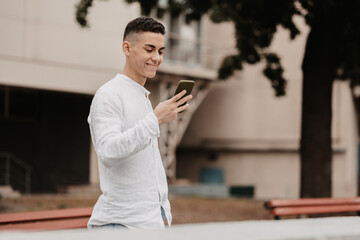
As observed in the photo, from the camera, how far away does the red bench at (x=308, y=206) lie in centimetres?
654

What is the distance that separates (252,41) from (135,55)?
27.1 ft

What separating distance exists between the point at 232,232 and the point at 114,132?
0.79 meters

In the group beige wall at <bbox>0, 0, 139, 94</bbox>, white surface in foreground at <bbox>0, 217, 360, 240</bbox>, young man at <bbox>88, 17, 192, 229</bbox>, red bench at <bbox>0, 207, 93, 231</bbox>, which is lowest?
red bench at <bbox>0, 207, 93, 231</bbox>

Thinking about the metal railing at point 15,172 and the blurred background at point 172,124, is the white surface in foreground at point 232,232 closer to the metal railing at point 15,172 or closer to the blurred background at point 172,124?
the blurred background at point 172,124

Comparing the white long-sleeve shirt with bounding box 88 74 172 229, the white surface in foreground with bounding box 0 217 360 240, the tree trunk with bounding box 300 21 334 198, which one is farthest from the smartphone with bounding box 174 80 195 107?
the tree trunk with bounding box 300 21 334 198

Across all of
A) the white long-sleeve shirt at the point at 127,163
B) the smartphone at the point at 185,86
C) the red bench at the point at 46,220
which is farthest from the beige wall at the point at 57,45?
the smartphone at the point at 185,86

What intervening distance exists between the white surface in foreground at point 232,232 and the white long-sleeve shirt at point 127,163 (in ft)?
1.93

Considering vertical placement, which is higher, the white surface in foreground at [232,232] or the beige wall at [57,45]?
the beige wall at [57,45]

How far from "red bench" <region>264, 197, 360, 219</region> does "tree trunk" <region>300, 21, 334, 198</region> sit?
8.67 ft

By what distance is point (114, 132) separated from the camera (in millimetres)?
2645

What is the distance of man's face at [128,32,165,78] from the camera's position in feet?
A: 9.48

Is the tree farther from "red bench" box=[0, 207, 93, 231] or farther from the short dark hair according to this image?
the short dark hair

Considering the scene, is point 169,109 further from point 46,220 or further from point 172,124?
point 172,124

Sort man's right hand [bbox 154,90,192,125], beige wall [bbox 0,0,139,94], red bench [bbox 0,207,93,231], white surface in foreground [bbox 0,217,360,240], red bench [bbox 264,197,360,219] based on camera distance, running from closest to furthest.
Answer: white surface in foreground [bbox 0,217,360,240] < man's right hand [bbox 154,90,192,125] < red bench [bbox 0,207,93,231] < red bench [bbox 264,197,360,219] < beige wall [bbox 0,0,139,94]
